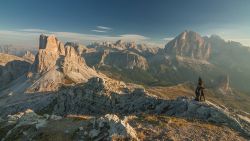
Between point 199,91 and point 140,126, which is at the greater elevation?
point 199,91

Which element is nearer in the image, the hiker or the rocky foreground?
the rocky foreground

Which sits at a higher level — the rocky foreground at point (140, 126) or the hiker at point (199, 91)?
the hiker at point (199, 91)

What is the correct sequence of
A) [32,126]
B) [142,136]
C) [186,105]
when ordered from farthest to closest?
[186,105] → [32,126] → [142,136]

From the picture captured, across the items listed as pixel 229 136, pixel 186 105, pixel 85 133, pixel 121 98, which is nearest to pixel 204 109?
pixel 186 105

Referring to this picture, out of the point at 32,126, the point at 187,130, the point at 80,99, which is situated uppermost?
the point at 187,130

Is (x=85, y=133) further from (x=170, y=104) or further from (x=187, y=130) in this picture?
(x=170, y=104)

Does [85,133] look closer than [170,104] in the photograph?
Yes

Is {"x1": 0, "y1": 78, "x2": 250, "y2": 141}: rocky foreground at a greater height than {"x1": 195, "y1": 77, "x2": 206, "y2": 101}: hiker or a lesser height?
lesser

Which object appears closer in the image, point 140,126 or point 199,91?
point 140,126

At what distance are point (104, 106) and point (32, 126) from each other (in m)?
51.6

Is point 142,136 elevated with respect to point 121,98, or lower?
elevated

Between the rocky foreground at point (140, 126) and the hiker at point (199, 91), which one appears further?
the hiker at point (199, 91)

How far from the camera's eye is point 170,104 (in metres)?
60.9

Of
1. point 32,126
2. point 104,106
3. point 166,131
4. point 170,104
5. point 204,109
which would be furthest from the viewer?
point 104,106
